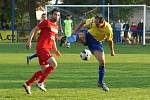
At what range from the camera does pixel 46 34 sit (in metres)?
13.7

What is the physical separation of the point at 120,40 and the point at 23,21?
22.2 metres

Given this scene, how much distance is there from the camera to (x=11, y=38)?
4531cm

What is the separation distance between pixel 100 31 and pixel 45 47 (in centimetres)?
172

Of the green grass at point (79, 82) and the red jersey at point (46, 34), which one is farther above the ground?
the red jersey at point (46, 34)

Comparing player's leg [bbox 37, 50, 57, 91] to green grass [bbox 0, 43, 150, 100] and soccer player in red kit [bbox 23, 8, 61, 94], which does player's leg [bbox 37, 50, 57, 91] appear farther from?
green grass [bbox 0, 43, 150, 100]

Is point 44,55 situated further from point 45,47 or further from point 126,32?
point 126,32

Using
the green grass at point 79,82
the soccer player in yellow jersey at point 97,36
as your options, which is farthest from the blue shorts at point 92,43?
the green grass at point 79,82

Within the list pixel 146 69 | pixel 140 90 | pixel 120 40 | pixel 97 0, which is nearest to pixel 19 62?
pixel 146 69

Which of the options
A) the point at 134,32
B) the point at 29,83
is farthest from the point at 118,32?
the point at 29,83

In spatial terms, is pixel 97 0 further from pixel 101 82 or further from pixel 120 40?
pixel 101 82

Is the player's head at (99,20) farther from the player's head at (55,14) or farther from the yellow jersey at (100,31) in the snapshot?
the player's head at (55,14)

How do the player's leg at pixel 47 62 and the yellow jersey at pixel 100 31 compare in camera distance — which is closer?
the player's leg at pixel 47 62

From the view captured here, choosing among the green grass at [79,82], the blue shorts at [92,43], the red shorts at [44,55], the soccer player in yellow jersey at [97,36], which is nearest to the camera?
the green grass at [79,82]

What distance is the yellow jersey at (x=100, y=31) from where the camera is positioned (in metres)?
14.5
